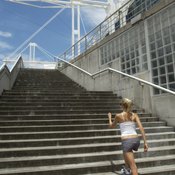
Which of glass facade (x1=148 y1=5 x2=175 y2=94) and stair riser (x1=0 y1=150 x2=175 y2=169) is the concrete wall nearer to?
glass facade (x1=148 y1=5 x2=175 y2=94)

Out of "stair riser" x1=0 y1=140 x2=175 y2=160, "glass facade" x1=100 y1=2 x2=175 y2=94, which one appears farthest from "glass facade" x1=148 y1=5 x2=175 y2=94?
"stair riser" x1=0 y1=140 x2=175 y2=160

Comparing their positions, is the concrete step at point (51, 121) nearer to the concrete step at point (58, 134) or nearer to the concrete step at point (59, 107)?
the concrete step at point (58, 134)

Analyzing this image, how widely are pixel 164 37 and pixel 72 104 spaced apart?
3770 mm

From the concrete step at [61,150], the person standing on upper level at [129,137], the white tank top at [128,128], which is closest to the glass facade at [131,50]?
the concrete step at [61,150]

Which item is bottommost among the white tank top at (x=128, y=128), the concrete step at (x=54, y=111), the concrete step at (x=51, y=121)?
the white tank top at (x=128, y=128)

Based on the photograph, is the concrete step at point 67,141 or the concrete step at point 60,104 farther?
the concrete step at point 60,104

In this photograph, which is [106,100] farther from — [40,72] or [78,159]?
[40,72]

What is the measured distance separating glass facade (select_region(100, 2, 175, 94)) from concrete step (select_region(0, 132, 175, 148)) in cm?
176

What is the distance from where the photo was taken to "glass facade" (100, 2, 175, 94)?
8.44m

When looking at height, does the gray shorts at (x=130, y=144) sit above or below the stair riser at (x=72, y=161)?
above

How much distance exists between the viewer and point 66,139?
21.2 ft

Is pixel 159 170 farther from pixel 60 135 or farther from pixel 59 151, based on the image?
pixel 60 135

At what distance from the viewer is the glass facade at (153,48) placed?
8438 mm

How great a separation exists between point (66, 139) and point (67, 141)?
56mm
